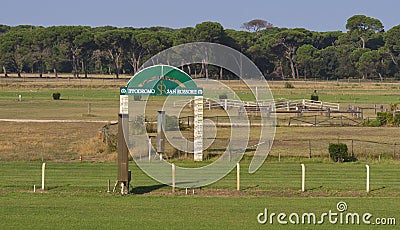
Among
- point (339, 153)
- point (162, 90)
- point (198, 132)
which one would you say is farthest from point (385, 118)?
point (162, 90)

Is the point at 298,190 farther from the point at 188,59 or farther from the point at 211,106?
the point at 188,59

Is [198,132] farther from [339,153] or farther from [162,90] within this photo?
[339,153]

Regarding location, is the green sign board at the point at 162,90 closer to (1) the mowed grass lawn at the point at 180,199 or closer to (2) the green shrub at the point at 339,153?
(1) the mowed grass lawn at the point at 180,199

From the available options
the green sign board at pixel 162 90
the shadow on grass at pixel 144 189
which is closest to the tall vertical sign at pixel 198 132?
the green sign board at pixel 162 90

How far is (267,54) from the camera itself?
147625mm

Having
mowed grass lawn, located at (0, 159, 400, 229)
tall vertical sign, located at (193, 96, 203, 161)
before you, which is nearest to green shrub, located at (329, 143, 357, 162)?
mowed grass lawn, located at (0, 159, 400, 229)

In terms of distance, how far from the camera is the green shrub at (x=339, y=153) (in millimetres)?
32125

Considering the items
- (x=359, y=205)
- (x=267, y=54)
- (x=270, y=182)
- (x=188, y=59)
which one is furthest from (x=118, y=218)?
(x=267, y=54)

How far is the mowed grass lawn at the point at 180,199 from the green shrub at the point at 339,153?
2.75m

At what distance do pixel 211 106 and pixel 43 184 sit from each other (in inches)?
1871

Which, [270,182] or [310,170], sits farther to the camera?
[310,170]

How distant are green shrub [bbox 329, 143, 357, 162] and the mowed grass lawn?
2.75 meters

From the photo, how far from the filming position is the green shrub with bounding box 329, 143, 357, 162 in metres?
32.1

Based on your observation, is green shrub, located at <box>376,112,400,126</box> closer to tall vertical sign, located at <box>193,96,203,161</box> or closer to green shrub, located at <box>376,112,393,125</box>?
green shrub, located at <box>376,112,393,125</box>
